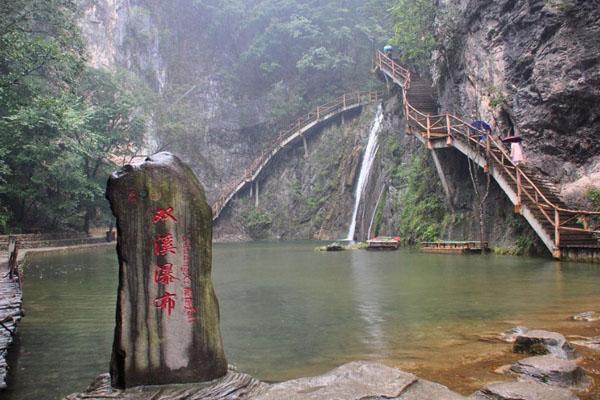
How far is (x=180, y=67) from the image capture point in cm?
4012

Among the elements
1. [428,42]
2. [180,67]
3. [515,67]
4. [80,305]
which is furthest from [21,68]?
[180,67]

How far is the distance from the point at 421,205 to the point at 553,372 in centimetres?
1749

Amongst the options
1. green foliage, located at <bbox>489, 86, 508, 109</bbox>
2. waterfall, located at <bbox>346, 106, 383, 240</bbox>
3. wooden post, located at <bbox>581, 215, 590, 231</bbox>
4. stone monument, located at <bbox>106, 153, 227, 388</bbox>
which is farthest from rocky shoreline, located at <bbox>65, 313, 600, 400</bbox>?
waterfall, located at <bbox>346, 106, 383, 240</bbox>

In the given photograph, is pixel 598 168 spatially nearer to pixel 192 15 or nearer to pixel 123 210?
pixel 123 210

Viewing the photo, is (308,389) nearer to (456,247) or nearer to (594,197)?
(594,197)

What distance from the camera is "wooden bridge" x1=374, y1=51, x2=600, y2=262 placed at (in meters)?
12.6

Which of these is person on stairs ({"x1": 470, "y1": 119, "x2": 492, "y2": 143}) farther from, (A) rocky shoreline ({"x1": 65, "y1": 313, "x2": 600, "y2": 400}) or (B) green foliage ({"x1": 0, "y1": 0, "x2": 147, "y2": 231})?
(B) green foliage ({"x1": 0, "y1": 0, "x2": 147, "y2": 231})

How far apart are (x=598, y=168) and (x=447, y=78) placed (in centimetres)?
910

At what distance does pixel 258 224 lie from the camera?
33.6m

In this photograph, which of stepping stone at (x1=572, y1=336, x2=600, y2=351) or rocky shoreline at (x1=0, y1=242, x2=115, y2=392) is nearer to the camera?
rocky shoreline at (x1=0, y1=242, x2=115, y2=392)

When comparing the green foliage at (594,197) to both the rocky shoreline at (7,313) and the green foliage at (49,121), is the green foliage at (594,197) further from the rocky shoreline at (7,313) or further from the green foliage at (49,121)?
the green foliage at (49,121)

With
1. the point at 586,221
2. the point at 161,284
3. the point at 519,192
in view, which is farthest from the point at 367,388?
the point at 519,192

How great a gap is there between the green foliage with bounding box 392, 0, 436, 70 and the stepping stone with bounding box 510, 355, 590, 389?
1927cm

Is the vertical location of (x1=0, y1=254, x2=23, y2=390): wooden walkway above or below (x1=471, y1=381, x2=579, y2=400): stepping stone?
above
